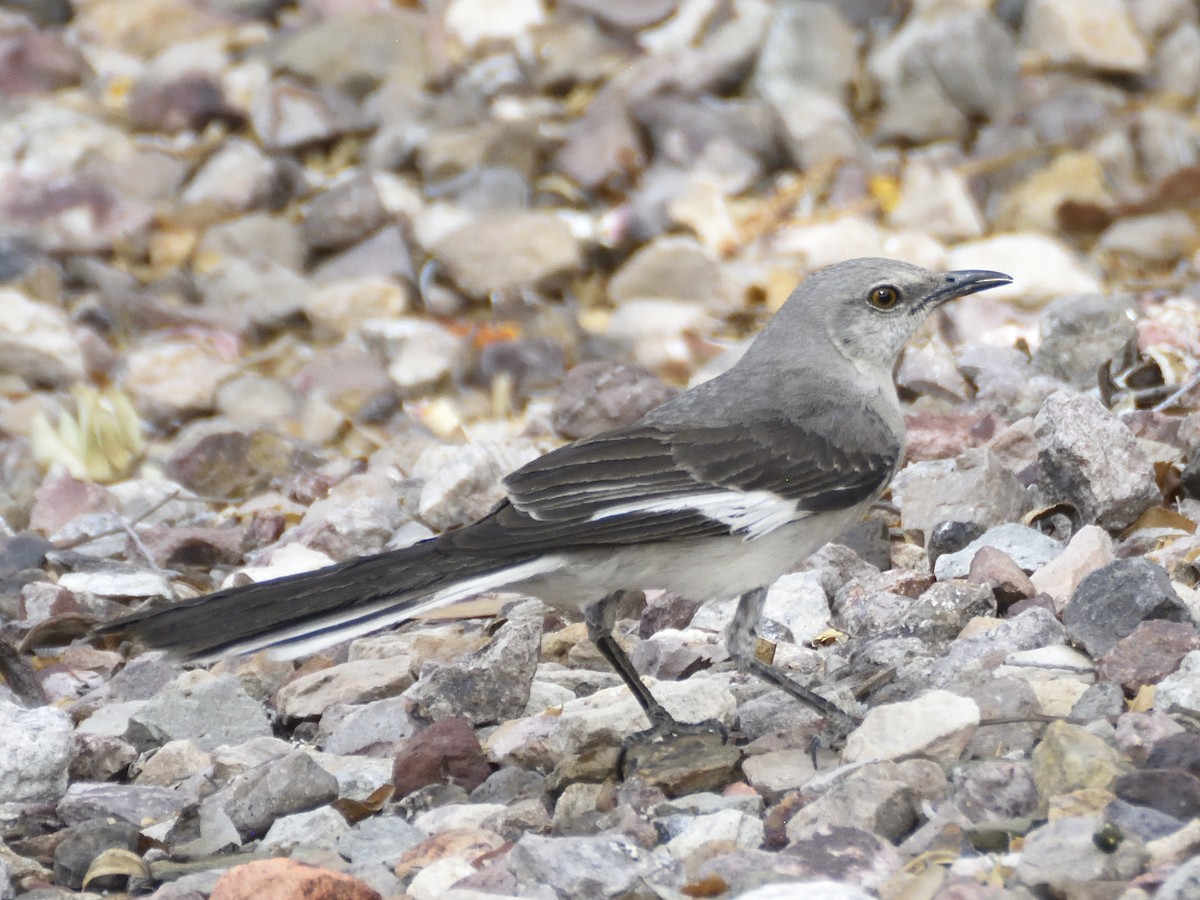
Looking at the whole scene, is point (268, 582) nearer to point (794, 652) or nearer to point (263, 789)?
point (263, 789)

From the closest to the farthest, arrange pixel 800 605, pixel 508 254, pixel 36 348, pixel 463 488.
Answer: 1. pixel 800 605
2. pixel 463 488
3. pixel 36 348
4. pixel 508 254

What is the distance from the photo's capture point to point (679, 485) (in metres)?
3.95

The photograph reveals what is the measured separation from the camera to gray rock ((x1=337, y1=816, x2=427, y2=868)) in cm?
327

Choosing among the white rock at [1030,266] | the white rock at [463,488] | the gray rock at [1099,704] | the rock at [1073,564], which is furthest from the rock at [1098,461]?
the white rock at [1030,266]

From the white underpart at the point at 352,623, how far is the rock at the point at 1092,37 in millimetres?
5937

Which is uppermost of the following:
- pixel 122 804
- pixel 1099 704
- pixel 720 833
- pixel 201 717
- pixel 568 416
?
pixel 1099 704

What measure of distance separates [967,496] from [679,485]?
1.04 meters

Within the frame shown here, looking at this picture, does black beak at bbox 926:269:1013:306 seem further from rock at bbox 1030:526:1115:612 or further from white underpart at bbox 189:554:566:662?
white underpart at bbox 189:554:566:662

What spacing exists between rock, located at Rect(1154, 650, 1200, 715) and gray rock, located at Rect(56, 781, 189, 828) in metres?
2.00

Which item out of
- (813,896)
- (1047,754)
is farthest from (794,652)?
(813,896)

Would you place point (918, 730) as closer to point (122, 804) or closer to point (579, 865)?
point (579, 865)

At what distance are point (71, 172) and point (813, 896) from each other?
22.3 feet

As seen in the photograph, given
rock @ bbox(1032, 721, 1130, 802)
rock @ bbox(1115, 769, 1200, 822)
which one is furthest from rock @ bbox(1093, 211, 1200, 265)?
rock @ bbox(1115, 769, 1200, 822)

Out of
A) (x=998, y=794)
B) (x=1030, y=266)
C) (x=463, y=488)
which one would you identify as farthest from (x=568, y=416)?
(x=998, y=794)
